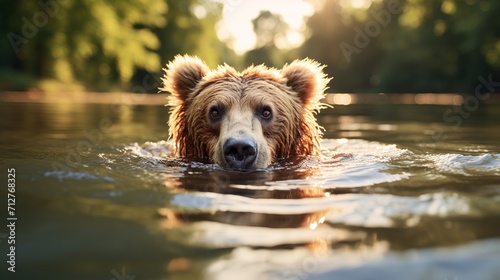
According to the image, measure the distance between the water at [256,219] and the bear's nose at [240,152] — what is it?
0.58 ft

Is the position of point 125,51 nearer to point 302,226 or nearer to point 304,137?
point 304,137

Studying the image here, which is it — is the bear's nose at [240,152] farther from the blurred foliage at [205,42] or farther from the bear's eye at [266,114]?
the blurred foliage at [205,42]

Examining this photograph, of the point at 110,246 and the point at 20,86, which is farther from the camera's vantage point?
the point at 20,86

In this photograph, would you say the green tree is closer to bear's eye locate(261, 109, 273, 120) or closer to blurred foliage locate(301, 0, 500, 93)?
blurred foliage locate(301, 0, 500, 93)

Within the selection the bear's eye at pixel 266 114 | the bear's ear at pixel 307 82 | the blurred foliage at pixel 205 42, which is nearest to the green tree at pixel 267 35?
the blurred foliage at pixel 205 42

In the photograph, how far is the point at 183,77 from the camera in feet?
25.6

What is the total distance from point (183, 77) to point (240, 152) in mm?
2387

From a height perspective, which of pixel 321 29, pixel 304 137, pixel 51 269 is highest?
pixel 321 29

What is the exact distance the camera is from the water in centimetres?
265

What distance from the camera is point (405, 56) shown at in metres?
55.9

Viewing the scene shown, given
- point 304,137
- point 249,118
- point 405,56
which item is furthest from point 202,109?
point 405,56

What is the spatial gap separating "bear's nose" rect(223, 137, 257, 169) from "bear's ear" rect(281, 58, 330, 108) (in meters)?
2.21

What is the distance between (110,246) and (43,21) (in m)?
26.0

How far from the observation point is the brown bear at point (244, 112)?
6.06 m
